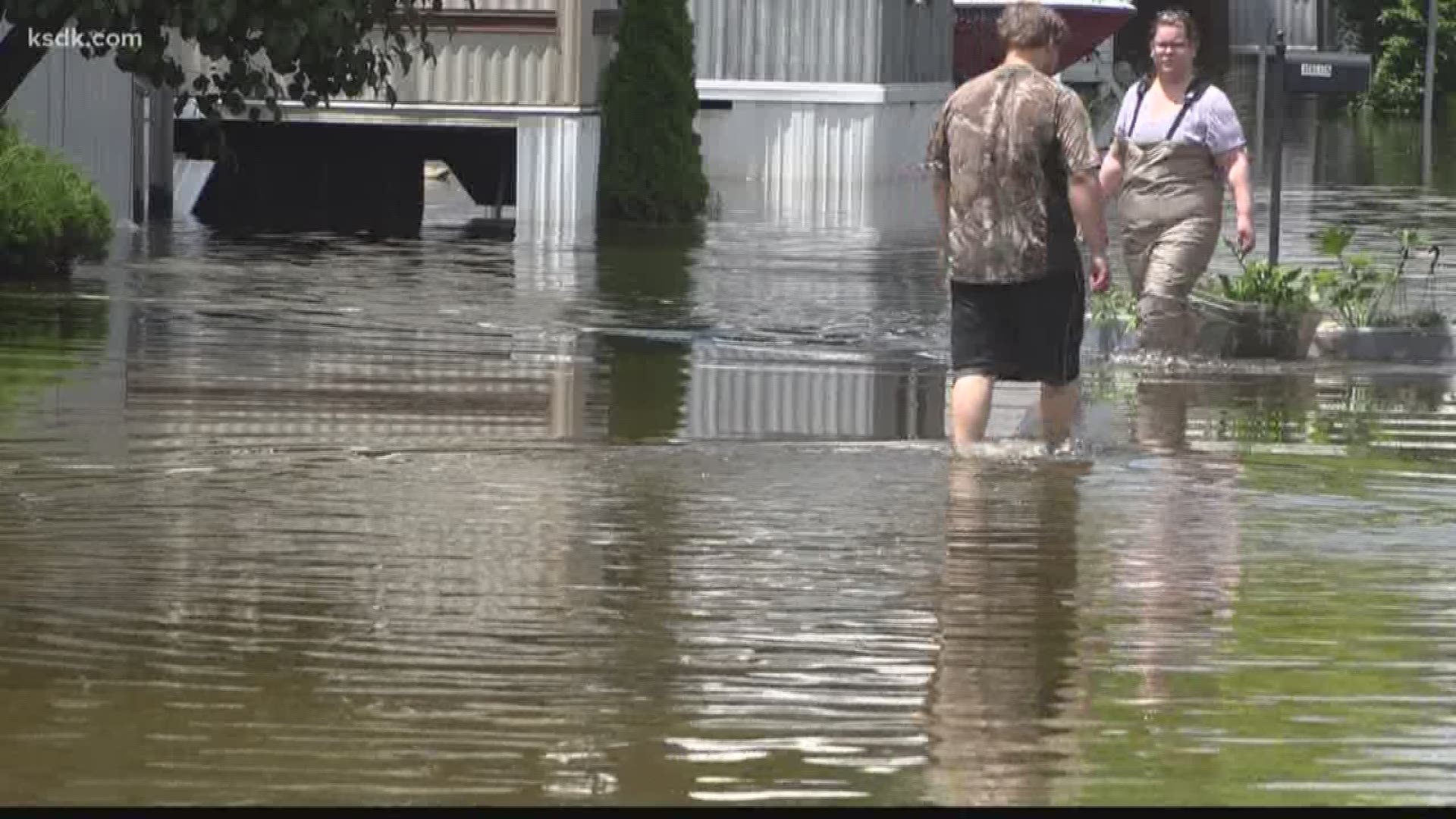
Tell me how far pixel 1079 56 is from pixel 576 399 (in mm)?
27550

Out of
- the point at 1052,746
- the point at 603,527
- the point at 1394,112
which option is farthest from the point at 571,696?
the point at 1394,112

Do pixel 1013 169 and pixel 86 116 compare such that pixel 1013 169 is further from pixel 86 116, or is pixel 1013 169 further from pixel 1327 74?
pixel 1327 74

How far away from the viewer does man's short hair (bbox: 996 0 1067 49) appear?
1102cm

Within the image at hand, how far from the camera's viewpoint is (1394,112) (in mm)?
59812

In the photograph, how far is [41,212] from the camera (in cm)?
1797

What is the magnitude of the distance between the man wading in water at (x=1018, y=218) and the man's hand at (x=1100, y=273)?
8cm

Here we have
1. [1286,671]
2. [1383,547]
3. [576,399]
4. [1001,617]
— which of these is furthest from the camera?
[576,399]

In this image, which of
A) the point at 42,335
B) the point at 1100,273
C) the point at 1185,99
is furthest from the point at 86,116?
the point at 1100,273

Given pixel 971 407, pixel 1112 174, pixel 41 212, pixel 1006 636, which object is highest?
pixel 1112 174

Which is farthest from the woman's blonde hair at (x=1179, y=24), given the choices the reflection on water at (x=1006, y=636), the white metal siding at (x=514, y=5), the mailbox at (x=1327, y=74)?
the mailbox at (x=1327, y=74)

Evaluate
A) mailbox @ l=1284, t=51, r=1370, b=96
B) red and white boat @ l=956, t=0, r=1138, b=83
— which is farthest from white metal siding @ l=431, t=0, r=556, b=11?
mailbox @ l=1284, t=51, r=1370, b=96

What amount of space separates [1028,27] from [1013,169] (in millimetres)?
477

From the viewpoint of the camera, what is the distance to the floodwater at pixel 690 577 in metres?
6.39
